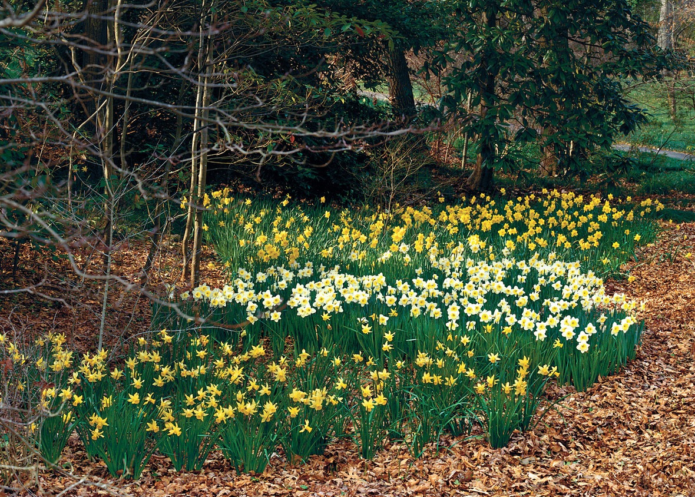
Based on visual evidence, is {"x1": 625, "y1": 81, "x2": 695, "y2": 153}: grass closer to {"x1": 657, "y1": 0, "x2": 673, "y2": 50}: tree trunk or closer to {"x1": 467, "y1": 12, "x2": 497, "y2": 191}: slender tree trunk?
{"x1": 657, "y1": 0, "x2": 673, "y2": 50}: tree trunk

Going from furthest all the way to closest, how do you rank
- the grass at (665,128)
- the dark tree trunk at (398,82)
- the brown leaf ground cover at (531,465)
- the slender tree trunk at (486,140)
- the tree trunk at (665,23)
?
the tree trunk at (665,23), the grass at (665,128), the dark tree trunk at (398,82), the slender tree trunk at (486,140), the brown leaf ground cover at (531,465)

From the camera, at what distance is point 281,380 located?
396cm

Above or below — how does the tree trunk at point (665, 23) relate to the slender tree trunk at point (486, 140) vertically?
above

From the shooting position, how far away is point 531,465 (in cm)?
365

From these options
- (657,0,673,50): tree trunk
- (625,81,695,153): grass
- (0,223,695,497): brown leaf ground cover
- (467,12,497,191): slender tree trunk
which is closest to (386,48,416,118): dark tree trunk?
(467,12,497,191): slender tree trunk

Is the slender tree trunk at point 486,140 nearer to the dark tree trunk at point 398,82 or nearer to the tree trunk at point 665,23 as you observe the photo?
the dark tree trunk at point 398,82

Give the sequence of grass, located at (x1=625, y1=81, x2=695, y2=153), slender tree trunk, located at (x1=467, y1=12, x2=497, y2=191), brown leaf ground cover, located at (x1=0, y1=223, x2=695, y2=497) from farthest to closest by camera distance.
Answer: grass, located at (x1=625, y1=81, x2=695, y2=153)
slender tree trunk, located at (x1=467, y1=12, x2=497, y2=191)
brown leaf ground cover, located at (x1=0, y1=223, x2=695, y2=497)

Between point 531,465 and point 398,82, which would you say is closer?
point 531,465

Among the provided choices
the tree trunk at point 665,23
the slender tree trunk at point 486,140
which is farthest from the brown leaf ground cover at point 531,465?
the tree trunk at point 665,23

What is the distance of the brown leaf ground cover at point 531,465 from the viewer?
3398 millimetres

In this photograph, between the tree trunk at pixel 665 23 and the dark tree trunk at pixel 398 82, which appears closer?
the dark tree trunk at pixel 398 82

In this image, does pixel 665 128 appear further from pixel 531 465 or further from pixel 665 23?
pixel 531 465

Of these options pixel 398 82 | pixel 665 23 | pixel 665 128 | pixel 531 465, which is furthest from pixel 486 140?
pixel 665 23

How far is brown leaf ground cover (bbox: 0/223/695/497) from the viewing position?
3.40m
